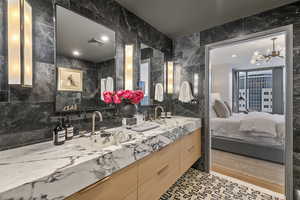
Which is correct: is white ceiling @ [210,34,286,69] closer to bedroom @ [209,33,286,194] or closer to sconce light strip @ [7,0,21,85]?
bedroom @ [209,33,286,194]

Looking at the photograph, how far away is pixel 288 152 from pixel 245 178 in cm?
73

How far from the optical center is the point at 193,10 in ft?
5.78

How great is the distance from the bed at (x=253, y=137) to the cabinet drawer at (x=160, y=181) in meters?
1.91

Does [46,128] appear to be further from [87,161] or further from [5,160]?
[87,161]

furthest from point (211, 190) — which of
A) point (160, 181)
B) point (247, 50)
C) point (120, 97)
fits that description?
point (247, 50)

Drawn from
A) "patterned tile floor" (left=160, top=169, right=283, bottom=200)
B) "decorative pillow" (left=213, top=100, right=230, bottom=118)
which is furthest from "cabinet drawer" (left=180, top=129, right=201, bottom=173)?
"decorative pillow" (left=213, top=100, right=230, bottom=118)

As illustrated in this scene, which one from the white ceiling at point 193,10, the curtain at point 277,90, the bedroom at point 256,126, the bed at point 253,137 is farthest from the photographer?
the curtain at point 277,90

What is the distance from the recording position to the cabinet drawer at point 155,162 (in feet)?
3.65

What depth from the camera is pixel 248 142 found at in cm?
270

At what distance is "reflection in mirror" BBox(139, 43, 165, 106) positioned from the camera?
2051 millimetres

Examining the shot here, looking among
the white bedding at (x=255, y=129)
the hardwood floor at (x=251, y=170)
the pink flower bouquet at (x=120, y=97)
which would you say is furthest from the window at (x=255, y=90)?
the pink flower bouquet at (x=120, y=97)

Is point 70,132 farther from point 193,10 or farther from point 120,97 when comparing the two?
point 193,10

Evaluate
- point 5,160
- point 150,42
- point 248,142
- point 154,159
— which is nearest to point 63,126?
point 5,160

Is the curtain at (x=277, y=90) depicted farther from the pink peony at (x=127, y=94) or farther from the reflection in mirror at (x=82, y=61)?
the reflection in mirror at (x=82, y=61)
